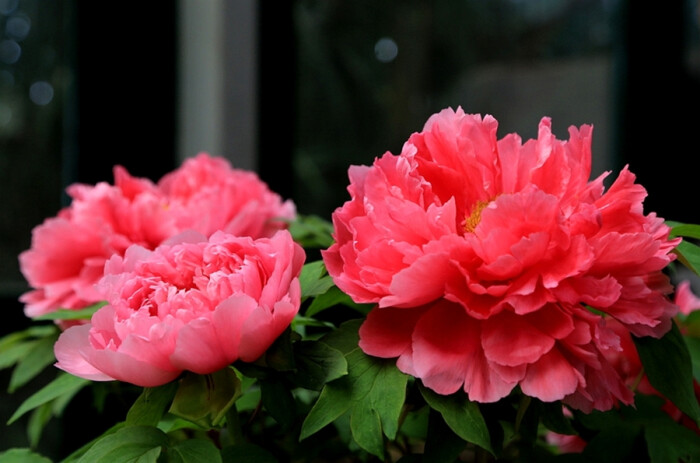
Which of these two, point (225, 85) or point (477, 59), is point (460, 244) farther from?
point (477, 59)

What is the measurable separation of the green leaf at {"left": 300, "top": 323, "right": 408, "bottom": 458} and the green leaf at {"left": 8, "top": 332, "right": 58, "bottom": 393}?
0.29 metres

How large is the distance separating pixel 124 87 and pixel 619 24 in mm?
1066

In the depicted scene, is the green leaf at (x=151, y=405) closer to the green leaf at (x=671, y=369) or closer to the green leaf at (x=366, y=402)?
the green leaf at (x=366, y=402)

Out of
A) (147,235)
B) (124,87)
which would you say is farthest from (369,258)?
(124,87)

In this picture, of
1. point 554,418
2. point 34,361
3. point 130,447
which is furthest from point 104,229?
point 554,418

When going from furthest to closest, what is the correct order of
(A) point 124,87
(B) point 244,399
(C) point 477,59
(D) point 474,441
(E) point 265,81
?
(C) point 477,59, (E) point 265,81, (A) point 124,87, (B) point 244,399, (D) point 474,441

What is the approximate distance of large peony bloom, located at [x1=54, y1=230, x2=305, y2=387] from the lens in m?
0.28

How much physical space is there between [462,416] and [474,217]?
10 centimetres

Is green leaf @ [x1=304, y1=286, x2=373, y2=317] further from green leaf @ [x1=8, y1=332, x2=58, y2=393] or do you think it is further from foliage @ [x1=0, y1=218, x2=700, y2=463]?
green leaf @ [x1=8, y1=332, x2=58, y2=393]

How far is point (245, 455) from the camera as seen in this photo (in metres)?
0.32

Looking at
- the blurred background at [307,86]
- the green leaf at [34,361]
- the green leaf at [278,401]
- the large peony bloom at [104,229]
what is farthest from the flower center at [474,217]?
the blurred background at [307,86]

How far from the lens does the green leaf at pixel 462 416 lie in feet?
0.93

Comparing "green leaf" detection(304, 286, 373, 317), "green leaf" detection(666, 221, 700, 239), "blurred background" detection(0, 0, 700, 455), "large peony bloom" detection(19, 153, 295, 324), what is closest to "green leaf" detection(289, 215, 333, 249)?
"large peony bloom" detection(19, 153, 295, 324)

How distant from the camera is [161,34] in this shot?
1295 millimetres
